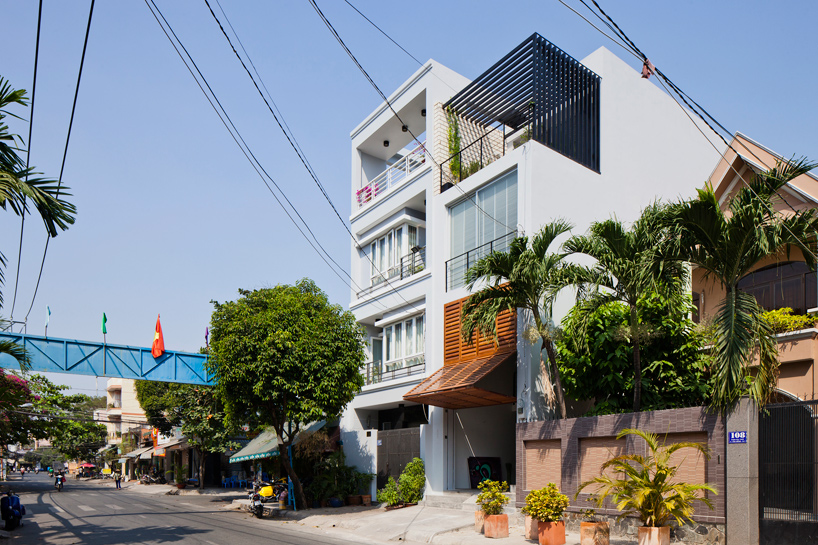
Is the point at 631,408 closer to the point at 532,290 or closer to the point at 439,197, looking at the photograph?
the point at 532,290

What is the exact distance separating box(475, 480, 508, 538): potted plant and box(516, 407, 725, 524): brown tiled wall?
4.84 ft

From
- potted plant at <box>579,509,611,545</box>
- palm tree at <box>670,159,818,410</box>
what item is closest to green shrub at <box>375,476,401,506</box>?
potted plant at <box>579,509,611,545</box>

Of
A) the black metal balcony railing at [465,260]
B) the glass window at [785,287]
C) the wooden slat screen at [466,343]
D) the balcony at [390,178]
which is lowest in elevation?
the wooden slat screen at [466,343]

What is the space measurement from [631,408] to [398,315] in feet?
34.8

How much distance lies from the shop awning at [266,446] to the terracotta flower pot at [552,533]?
14.3 m

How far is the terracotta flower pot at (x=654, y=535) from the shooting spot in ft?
37.1

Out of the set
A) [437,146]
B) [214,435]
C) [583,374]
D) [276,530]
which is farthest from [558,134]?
[214,435]

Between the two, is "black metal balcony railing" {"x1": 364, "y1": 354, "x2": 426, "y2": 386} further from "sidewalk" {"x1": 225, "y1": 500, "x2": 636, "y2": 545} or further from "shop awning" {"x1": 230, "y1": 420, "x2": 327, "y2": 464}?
"sidewalk" {"x1": 225, "y1": 500, "x2": 636, "y2": 545}

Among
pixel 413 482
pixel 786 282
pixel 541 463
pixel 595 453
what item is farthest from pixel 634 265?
pixel 413 482

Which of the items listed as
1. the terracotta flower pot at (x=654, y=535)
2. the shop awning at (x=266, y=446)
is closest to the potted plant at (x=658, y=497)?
the terracotta flower pot at (x=654, y=535)

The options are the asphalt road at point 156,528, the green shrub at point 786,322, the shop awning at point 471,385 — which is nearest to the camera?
the green shrub at point 786,322

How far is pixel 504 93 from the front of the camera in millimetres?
20875

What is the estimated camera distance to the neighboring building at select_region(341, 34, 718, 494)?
18969 millimetres

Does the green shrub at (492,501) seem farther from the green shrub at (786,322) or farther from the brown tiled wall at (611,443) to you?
the green shrub at (786,322)
